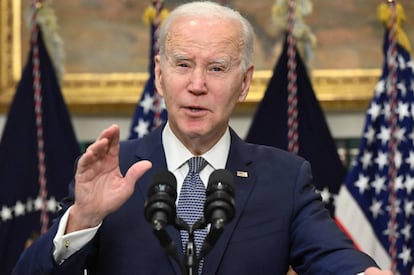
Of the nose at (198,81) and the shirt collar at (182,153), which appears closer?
the nose at (198,81)

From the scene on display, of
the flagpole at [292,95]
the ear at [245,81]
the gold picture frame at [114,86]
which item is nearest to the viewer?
the ear at [245,81]

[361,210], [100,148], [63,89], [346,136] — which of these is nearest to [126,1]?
[63,89]

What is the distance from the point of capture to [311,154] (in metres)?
5.38

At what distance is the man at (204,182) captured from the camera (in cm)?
236

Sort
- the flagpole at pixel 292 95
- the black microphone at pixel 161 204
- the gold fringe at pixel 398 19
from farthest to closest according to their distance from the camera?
1. the flagpole at pixel 292 95
2. the gold fringe at pixel 398 19
3. the black microphone at pixel 161 204

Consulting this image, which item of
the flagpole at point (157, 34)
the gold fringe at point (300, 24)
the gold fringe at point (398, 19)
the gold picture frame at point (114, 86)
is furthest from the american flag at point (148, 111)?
the gold fringe at point (398, 19)

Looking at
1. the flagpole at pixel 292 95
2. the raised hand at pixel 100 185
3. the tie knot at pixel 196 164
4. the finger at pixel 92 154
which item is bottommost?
the flagpole at pixel 292 95

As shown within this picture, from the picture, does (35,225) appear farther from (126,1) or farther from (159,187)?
(159,187)

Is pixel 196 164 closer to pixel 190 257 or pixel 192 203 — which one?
pixel 192 203

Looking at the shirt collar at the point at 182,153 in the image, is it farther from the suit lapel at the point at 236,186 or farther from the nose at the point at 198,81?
the nose at the point at 198,81

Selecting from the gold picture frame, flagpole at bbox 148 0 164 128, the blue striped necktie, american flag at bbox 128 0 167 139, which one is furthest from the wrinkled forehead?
the gold picture frame

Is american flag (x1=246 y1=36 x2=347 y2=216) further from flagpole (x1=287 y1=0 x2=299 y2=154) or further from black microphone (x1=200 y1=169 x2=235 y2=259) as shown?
black microphone (x1=200 y1=169 x2=235 y2=259)

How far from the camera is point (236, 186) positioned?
99.3 inches

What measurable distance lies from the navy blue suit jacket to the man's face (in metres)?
0.18
